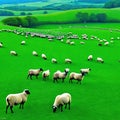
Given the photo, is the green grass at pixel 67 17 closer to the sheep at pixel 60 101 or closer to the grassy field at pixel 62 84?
the grassy field at pixel 62 84

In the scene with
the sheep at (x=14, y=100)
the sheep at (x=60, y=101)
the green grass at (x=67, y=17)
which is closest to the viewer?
the sheep at (x=14, y=100)

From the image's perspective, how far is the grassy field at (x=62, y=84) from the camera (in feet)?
85.4

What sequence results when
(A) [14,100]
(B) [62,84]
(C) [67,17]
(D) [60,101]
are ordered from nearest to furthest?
(A) [14,100] < (D) [60,101] < (B) [62,84] < (C) [67,17]

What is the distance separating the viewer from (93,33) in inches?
3145

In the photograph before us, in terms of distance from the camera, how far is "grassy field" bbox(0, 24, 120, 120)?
26.0 meters

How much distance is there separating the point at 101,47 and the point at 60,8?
122240mm

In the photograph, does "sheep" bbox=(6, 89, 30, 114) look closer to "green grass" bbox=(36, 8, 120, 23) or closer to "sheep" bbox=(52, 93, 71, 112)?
"sheep" bbox=(52, 93, 71, 112)

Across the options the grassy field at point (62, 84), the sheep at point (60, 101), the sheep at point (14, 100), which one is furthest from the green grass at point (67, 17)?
the sheep at point (14, 100)

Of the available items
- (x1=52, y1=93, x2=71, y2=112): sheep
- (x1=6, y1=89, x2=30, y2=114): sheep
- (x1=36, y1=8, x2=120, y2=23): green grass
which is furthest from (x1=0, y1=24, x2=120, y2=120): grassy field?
(x1=36, y1=8, x2=120, y2=23): green grass

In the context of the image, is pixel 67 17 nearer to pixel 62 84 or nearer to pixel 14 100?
pixel 62 84

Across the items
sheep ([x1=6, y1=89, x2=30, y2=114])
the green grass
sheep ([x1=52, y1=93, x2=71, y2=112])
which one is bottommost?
the green grass

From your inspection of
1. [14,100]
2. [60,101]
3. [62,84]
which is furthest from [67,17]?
[14,100]

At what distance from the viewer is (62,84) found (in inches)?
1323

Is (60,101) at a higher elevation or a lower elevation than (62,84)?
higher
